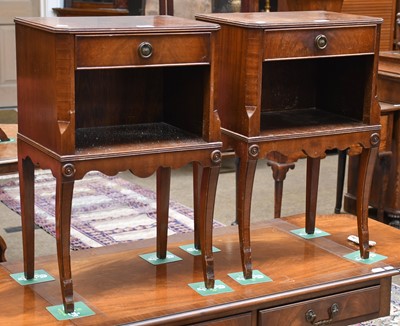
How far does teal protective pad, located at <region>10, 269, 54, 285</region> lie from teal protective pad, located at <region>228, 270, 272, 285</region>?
60 centimetres

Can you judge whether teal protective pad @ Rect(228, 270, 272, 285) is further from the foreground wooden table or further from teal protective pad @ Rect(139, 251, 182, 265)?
teal protective pad @ Rect(139, 251, 182, 265)

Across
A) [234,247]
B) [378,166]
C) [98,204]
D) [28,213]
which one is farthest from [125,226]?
[28,213]

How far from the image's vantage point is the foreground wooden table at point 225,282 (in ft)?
8.97

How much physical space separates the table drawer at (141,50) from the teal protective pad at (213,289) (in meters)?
0.73

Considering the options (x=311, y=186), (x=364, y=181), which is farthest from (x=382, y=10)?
(x=364, y=181)

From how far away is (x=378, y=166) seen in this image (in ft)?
16.1

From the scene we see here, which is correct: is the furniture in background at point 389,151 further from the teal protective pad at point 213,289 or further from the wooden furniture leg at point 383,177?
the teal protective pad at point 213,289

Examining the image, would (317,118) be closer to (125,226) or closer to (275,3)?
(125,226)

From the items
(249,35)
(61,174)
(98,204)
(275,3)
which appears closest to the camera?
(61,174)

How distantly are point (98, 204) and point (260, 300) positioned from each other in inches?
110

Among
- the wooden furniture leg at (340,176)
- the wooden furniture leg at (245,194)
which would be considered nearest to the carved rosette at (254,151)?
the wooden furniture leg at (245,194)

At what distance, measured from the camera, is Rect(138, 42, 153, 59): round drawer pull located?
2588mm

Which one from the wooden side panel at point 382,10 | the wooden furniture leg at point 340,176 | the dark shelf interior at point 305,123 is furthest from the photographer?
the wooden side panel at point 382,10

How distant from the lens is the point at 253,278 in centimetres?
299
